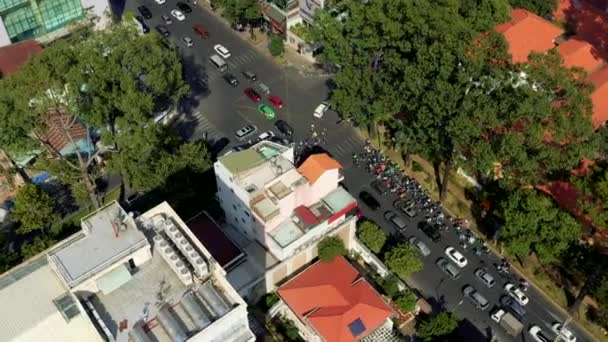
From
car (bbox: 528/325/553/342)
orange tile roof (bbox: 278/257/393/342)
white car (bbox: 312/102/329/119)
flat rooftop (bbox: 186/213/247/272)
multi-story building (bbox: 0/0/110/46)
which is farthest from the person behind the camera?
white car (bbox: 312/102/329/119)

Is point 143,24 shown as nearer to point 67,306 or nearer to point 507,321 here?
point 67,306

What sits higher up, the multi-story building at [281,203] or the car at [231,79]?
the car at [231,79]

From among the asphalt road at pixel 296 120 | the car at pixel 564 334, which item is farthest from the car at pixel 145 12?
the car at pixel 564 334

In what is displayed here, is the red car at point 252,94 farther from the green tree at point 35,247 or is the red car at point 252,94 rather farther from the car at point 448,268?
the car at point 448,268

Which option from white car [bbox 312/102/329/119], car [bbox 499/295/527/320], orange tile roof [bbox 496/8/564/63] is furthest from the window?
orange tile roof [bbox 496/8/564/63]

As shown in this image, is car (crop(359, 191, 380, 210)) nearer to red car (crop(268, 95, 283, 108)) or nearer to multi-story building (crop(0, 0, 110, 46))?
red car (crop(268, 95, 283, 108))

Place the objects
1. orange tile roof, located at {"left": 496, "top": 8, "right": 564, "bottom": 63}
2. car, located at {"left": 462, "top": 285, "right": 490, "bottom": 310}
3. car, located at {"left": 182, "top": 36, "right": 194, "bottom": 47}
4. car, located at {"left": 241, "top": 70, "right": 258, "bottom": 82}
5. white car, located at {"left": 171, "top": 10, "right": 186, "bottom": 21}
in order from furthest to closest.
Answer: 1. white car, located at {"left": 171, "top": 10, "right": 186, "bottom": 21}
2. car, located at {"left": 182, "top": 36, "right": 194, "bottom": 47}
3. car, located at {"left": 241, "top": 70, "right": 258, "bottom": 82}
4. orange tile roof, located at {"left": 496, "top": 8, "right": 564, "bottom": 63}
5. car, located at {"left": 462, "top": 285, "right": 490, "bottom": 310}
